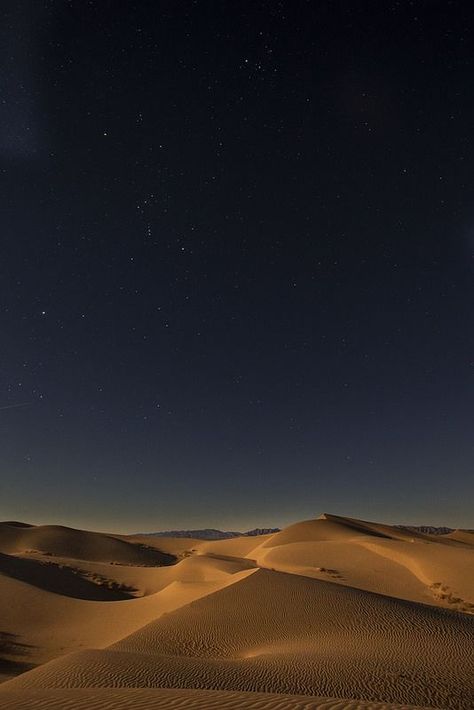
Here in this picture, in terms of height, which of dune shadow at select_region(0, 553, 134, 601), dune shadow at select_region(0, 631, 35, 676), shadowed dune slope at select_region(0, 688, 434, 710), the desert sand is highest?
shadowed dune slope at select_region(0, 688, 434, 710)

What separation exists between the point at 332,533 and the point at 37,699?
183 feet

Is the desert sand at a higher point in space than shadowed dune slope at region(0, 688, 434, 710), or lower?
lower

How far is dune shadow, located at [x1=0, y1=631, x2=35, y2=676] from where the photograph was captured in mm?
Result: 15016

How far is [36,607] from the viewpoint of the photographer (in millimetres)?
23125

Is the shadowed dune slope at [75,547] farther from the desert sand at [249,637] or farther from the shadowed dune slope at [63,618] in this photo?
the shadowed dune slope at [63,618]

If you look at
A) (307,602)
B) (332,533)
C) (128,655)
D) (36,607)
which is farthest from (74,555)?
(128,655)

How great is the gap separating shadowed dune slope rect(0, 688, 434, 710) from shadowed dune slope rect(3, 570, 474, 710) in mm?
1268

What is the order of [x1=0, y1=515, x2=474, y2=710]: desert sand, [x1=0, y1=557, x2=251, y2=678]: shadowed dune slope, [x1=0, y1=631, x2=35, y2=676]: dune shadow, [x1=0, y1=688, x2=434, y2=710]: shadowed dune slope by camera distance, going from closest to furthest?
[x1=0, y1=688, x2=434, y2=710]: shadowed dune slope
[x1=0, y1=515, x2=474, y2=710]: desert sand
[x1=0, y1=631, x2=35, y2=676]: dune shadow
[x1=0, y1=557, x2=251, y2=678]: shadowed dune slope

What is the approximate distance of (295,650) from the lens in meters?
12.4

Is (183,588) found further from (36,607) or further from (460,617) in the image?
(460,617)

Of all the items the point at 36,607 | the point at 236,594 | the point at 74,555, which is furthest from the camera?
the point at 74,555

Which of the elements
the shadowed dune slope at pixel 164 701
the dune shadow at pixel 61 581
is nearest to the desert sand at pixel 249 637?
the shadowed dune slope at pixel 164 701

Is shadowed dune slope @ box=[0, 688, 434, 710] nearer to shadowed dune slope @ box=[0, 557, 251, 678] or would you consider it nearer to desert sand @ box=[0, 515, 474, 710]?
desert sand @ box=[0, 515, 474, 710]

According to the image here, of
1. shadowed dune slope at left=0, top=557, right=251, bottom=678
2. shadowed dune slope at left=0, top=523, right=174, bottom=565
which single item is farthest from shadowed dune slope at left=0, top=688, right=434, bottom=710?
shadowed dune slope at left=0, top=523, right=174, bottom=565
